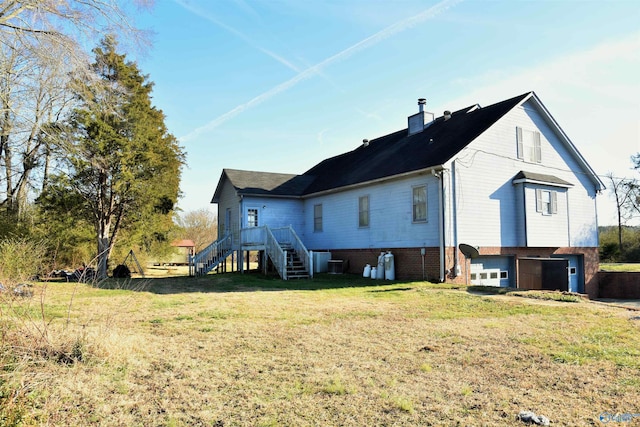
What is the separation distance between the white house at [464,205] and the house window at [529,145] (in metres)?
0.07

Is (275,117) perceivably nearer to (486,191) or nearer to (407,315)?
(486,191)

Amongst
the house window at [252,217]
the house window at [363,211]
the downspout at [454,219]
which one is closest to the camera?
the downspout at [454,219]

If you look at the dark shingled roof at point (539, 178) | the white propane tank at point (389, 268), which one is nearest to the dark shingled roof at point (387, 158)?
the dark shingled roof at point (539, 178)

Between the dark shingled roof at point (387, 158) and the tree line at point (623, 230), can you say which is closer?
the dark shingled roof at point (387, 158)

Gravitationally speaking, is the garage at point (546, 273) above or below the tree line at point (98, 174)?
below

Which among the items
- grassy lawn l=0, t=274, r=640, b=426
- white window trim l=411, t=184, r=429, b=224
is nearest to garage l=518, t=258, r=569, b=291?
white window trim l=411, t=184, r=429, b=224

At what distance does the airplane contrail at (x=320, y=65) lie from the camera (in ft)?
59.0

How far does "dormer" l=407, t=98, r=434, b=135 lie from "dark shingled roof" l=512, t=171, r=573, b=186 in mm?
5358

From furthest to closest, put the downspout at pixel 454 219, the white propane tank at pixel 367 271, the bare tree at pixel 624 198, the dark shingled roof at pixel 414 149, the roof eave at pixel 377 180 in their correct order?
the bare tree at pixel 624 198
the white propane tank at pixel 367 271
the dark shingled roof at pixel 414 149
the roof eave at pixel 377 180
the downspout at pixel 454 219

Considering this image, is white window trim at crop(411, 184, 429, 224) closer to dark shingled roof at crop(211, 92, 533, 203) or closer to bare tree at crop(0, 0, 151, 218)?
dark shingled roof at crop(211, 92, 533, 203)

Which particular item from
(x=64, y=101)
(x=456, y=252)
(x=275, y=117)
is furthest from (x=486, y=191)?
(x=64, y=101)

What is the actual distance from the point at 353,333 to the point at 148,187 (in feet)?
58.3

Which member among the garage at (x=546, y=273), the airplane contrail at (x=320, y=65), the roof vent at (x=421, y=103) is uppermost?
Answer: the airplane contrail at (x=320, y=65)

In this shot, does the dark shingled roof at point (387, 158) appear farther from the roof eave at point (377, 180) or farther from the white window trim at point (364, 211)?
the white window trim at point (364, 211)
